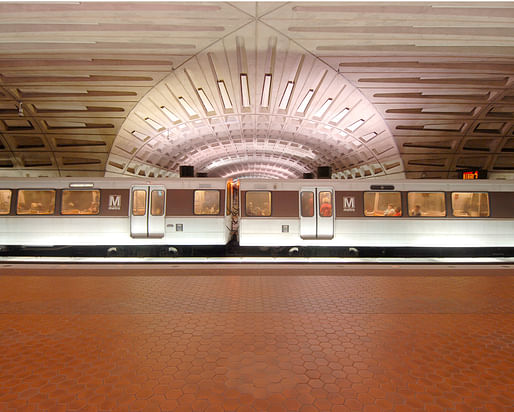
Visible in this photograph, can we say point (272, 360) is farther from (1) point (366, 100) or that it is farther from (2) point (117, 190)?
(1) point (366, 100)

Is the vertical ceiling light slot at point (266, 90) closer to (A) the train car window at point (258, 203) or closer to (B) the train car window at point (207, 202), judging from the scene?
(A) the train car window at point (258, 203)

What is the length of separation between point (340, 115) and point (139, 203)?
16741 mm

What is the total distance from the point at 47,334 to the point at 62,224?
8352 millimetres

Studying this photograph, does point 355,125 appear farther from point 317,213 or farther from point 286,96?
point 317,213

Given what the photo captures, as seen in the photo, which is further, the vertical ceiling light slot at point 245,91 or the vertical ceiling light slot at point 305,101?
the vertical ceiling light slot at point 305,101

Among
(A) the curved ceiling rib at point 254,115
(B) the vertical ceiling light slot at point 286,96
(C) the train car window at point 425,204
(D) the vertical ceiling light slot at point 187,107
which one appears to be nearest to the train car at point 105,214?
(C) the train car window at point 425,204

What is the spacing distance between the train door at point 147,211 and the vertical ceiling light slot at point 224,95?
10.2 metres

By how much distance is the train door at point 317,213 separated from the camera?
10430 millimetres

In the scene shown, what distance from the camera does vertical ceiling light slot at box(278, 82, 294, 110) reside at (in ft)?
61.6

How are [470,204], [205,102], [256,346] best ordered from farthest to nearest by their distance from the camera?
[205,102] → [470,204] → [256,346]

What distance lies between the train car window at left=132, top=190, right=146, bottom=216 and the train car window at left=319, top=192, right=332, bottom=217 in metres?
6.03

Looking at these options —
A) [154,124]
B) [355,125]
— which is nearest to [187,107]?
[154,124]

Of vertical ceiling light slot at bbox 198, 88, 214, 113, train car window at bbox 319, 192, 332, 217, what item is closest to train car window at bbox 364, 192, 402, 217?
train car window at bbox 319, 192, 332, 217

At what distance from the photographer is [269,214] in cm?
1054
